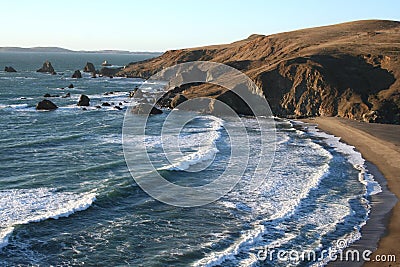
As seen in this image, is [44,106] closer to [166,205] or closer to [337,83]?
[337,83]

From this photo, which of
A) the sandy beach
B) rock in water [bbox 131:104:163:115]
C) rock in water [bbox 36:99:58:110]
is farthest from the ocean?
rock in water [bbox 36:99:58:110]

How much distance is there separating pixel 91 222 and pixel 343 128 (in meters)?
31.4

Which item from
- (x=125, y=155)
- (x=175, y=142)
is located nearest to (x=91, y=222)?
(x=125, y=155)

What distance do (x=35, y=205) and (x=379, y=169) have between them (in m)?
21.9

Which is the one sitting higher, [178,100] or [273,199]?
[178,100]

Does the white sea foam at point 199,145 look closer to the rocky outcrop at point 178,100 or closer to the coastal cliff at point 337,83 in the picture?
the rocky outcrop at point 178,100

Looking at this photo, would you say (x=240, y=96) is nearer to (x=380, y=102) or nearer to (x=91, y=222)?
(x=380, y=102)

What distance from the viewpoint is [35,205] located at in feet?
68.6

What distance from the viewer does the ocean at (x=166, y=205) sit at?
55.2 ft

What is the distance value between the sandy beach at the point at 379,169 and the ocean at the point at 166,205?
705 mm

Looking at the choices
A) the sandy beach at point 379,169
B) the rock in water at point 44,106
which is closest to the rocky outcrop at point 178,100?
the rock in water at point 44,106

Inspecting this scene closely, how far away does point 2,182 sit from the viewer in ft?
79.4

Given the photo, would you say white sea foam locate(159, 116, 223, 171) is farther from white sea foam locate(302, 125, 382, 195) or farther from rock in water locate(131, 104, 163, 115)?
white sea foam locate(302, 125, 382, 195)

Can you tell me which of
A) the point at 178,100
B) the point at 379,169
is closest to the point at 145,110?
the point at 178,100
